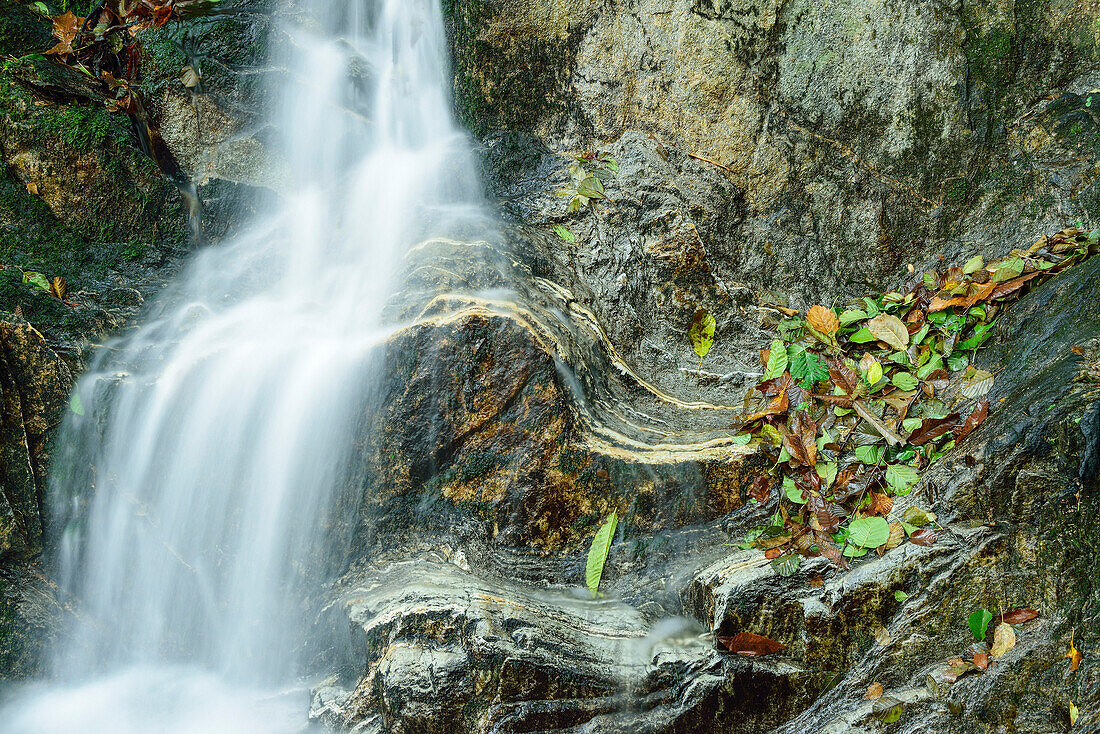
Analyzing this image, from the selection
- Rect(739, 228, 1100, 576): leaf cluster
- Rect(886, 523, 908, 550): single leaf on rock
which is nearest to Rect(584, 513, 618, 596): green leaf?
Rect(739, 228, 1100, 576): leaf cluster

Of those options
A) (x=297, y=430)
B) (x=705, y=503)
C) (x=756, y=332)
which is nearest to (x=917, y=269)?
(x=756, y=332)

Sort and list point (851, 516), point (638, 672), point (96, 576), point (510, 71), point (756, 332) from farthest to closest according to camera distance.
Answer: point (510, 71), point (756, 332), point (96, 576), point (851, 516), point (638, 672)

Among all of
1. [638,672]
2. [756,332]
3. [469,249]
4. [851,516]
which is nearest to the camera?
[638,672]

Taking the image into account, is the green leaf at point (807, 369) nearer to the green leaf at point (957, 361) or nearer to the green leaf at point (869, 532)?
the green leaf at point (957, 361)

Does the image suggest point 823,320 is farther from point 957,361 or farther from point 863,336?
point 957,361

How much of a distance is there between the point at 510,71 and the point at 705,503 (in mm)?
2763

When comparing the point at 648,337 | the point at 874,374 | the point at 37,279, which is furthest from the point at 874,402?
the point at 37,279

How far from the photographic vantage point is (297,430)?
118 inches

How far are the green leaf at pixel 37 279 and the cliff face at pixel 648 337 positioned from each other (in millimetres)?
66

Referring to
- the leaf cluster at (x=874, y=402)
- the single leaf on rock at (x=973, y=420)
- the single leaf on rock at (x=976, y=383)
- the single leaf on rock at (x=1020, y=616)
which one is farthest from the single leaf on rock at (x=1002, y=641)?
the single leaf on rock at (x=976, y=383)

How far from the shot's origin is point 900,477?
274 cm

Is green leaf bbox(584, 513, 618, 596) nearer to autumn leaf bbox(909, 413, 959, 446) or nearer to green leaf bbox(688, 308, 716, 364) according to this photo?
green leaf bbox(688, 308, 716, 364)

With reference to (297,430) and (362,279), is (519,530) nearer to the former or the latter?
(297,430)

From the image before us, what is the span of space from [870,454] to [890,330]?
0.73 m
